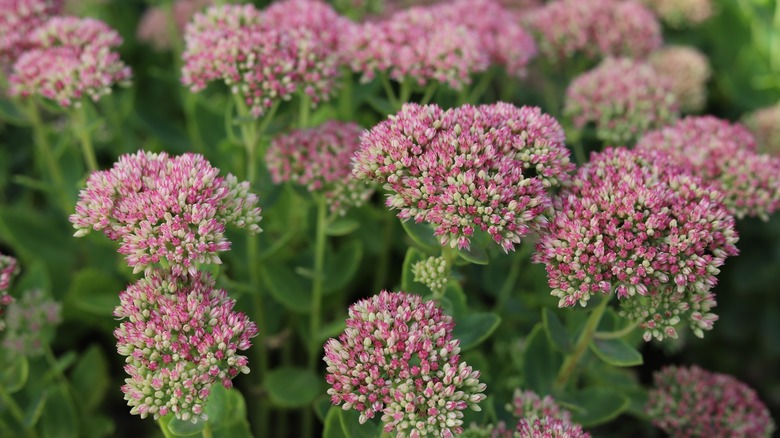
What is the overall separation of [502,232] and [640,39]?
1.91 meters

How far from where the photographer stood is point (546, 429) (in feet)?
5.82

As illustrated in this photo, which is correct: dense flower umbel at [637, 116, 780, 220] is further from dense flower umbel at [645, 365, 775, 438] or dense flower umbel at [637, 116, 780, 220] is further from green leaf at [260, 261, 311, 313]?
green leaf at [260, 261, 311, 313]

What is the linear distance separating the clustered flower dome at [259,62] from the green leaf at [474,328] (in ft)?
2.87

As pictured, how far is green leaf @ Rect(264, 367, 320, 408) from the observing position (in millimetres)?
2426

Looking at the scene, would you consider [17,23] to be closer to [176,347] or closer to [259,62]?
[259,62]

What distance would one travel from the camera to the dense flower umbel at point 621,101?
9.07ft

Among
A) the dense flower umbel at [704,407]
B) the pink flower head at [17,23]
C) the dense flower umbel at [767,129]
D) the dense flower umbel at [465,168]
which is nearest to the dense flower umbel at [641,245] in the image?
the dense flower umbel at [465,168]

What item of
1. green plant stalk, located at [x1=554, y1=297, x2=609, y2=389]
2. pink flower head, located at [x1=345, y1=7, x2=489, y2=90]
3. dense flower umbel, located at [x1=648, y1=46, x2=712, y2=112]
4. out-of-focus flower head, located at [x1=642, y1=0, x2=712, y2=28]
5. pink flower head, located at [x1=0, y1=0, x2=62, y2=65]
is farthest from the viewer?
out-of-focus flower head, located at [x1=642, y1=0, x2=712, y2=28]

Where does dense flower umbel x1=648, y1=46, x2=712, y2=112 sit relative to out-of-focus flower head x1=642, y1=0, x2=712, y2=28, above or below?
below

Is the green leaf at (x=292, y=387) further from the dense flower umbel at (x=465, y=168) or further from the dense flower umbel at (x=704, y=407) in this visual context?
the dense flower umbel at (x=704, y=407)

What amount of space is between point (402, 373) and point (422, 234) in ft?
1.53

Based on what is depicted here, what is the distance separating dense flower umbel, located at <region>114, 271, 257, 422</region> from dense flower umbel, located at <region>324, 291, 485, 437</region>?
0.78 feet

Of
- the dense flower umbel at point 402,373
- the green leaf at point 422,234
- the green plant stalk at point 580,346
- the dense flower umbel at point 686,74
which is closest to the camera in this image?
the dense flower umbel at point 402,373

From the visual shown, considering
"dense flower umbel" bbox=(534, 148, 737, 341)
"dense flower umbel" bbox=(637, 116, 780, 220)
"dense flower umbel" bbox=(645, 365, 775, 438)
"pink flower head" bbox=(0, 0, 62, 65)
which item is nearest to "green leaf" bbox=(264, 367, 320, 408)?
"dense flower umbel" bbox=(534, 148, 737, 341)
